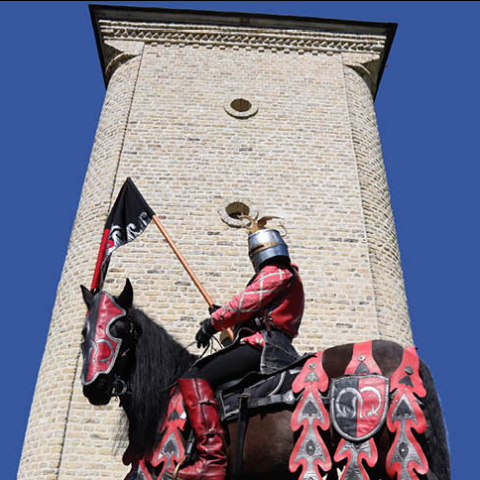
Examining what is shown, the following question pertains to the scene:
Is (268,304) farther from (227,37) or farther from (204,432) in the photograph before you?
(227,37)

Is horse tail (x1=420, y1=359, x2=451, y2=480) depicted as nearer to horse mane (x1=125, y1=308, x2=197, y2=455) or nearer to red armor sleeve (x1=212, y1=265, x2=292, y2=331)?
red armor sleeve (x1=212, y1=265, x2=292, y2=331)

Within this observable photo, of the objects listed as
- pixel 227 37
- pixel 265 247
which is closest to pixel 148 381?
pixel 265 247

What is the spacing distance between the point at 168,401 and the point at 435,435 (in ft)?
6.65

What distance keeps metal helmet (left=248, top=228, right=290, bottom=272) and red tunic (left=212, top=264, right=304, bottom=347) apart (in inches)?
4.0

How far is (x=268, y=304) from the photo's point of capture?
197 inches

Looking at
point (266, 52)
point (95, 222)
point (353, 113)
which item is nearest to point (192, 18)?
point (266, 52)

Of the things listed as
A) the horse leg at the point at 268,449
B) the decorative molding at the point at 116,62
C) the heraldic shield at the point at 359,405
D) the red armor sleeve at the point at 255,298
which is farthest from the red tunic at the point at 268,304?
the decorative molding at the point at 116,62

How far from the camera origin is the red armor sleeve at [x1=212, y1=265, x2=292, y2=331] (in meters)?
4.89

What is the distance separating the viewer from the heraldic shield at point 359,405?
3.95m

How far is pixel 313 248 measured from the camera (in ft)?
34.2

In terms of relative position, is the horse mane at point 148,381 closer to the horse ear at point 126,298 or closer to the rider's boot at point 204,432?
the horse ear at point 126,298

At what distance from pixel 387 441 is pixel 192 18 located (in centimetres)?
1201

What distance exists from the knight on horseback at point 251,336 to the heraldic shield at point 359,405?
26.4 inches

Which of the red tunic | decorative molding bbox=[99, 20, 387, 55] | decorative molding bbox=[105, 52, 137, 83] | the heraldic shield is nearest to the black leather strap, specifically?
the red tunic
